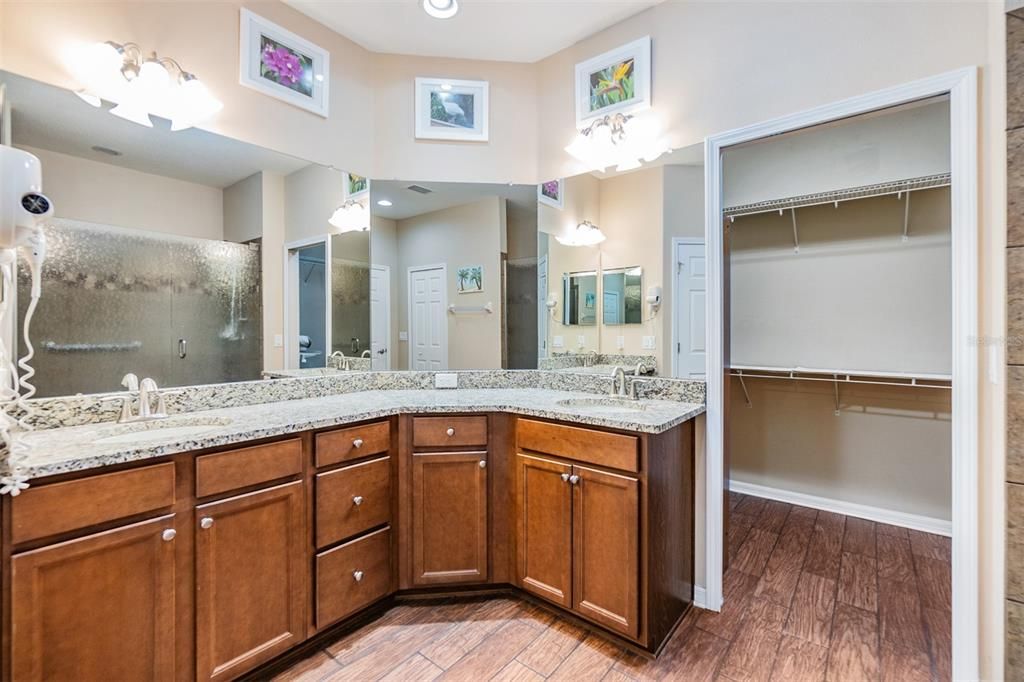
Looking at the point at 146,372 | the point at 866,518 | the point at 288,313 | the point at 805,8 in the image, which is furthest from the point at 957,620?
the point at 146,372

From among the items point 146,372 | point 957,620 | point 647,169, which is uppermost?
point 647,169

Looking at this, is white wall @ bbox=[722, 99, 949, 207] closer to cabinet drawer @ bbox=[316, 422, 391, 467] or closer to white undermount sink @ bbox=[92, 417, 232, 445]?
cabinet drawer @ bbox=[316, 422, 391, 467]

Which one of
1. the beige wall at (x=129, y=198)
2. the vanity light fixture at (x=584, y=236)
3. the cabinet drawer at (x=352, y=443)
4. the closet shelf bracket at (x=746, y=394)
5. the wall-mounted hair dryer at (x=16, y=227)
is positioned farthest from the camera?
the closet shelf bracket at (x=746, y=394)

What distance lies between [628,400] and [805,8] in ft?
5.66

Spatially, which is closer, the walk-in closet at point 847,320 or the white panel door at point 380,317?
the white panel door at point 380,317

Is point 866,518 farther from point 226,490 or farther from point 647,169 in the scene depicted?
point 226,490

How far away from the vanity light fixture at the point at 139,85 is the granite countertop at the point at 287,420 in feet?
3.91

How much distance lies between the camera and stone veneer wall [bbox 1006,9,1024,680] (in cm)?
132

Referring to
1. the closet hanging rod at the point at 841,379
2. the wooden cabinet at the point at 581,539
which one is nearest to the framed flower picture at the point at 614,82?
the closet hanging rod at the point at 841,379

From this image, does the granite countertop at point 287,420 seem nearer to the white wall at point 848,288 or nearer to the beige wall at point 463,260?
the beige wall at point 463,260

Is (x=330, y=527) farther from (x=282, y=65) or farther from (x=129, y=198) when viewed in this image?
(x=282, y=65)

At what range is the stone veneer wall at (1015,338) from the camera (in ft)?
4.33

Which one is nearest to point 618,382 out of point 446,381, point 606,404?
point 606,404

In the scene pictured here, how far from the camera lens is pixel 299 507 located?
1.59m
